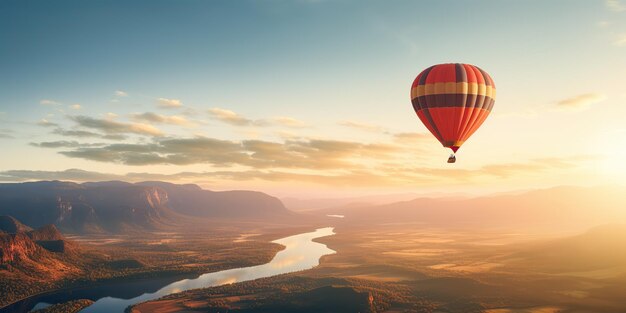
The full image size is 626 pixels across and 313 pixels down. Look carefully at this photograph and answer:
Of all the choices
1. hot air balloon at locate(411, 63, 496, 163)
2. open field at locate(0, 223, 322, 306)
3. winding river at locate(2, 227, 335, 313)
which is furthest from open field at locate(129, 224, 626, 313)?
hot air balloon at locate(411, 63, 496, 163)

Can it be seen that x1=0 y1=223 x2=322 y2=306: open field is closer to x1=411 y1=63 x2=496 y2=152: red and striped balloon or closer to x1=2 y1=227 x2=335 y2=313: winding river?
x1=2 y1=227 x2=335 y2=313: winding river

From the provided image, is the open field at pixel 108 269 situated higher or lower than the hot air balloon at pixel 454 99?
lower

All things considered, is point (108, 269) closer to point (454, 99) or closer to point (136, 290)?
point (136, 290)

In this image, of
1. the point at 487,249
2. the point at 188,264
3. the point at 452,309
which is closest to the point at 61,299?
the point at 188,264

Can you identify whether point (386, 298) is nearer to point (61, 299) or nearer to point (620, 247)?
point (61, 299)

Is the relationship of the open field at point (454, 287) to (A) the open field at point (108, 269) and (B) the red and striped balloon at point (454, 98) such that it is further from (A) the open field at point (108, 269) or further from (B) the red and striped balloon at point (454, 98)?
(B) the red and striped balloon at point (454, 98)

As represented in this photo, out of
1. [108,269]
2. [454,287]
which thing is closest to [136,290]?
[108,269]

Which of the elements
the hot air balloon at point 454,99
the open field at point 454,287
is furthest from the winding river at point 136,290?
the hot air balloon at point 454,99
